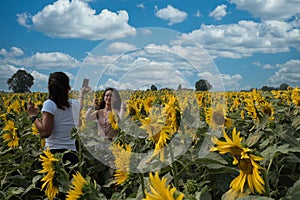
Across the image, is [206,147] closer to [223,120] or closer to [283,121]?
[223,120]

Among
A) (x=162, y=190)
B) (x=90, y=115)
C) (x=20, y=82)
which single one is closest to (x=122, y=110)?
(x=90, y=115)

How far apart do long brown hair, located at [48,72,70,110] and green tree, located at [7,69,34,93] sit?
36271 mm

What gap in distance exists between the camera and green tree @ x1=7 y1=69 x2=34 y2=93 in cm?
3953

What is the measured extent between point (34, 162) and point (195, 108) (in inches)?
83.1

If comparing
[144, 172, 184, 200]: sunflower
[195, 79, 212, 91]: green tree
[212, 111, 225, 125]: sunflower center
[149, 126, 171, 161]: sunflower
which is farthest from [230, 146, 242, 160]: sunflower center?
[212, 111, 225, 125]: sunflower center

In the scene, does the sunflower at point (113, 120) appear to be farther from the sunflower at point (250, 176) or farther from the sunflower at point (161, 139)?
the sunflower at point (250, 176)

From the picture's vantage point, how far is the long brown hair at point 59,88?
13.9 feet

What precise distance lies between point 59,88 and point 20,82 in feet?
131

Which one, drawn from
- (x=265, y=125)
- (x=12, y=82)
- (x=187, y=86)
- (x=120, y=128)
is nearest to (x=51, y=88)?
(x=120, y=128)

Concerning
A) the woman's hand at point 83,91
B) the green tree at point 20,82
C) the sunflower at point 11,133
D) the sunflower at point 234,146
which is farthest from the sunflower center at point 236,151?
the green tree at point 20,82

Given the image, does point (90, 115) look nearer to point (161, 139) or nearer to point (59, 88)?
point (59, 88)

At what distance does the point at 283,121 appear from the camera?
384cm

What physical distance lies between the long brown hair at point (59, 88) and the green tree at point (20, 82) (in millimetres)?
36271

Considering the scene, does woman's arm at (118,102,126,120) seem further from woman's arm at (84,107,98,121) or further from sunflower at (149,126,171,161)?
sunflower at (149,126,171,161)
